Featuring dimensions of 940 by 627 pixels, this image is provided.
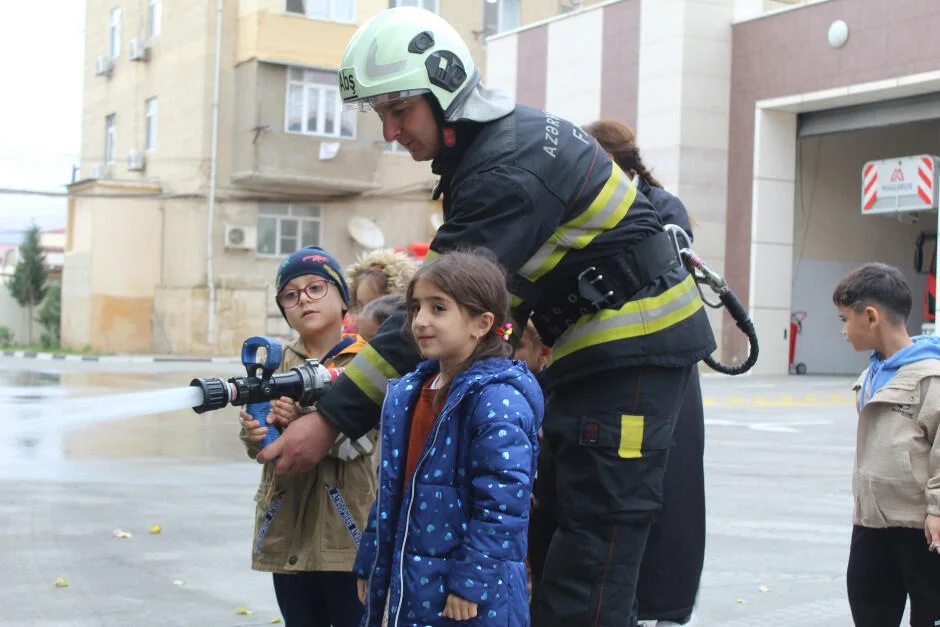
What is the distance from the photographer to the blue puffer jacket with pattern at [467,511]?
9.23 feet

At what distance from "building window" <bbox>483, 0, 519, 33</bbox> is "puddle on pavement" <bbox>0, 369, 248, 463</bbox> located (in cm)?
1839

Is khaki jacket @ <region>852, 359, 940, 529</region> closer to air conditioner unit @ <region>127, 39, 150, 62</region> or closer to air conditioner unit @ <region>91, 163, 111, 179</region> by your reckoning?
air conditioner unit @ <region>127, 39, 150, 62</region>

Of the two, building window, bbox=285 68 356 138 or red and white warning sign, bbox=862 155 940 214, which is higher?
building window, bbox=285 68 356 138

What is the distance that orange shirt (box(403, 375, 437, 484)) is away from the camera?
304 centimetres

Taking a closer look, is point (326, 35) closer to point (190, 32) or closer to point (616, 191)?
point (190, 32)

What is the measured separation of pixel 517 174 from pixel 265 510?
1.47 meters

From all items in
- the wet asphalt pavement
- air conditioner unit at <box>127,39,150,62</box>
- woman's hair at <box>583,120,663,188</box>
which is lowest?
the wet asphalt pavement

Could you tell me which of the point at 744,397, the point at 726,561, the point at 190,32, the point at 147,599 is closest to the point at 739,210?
the point at 744,397

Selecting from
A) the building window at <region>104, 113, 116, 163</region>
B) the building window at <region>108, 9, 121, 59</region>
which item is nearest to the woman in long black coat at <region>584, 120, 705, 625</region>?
the building window at <region>104, 113, 116, 163</region>

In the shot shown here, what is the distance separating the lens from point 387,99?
10.4ft

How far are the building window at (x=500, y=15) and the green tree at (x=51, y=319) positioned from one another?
580 inches

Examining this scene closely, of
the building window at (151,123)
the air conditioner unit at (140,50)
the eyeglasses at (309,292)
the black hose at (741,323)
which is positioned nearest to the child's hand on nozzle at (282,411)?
the eyeglasses at (309,292)

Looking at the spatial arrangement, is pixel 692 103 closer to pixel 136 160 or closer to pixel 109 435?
pixel 109 435

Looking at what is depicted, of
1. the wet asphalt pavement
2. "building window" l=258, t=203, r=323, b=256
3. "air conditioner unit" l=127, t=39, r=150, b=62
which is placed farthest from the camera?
"air conditioner unit" l=127, t=39, r=150, b=62
